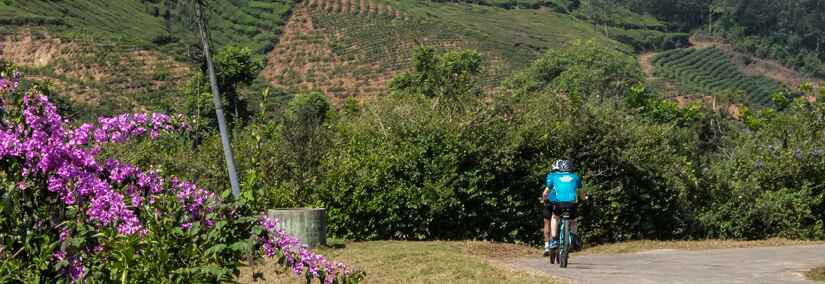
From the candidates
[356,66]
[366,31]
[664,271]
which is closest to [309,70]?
[356,66]

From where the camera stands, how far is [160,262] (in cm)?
579

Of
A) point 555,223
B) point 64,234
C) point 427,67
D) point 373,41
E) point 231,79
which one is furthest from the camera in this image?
point 373,41

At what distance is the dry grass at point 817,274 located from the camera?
41.5 ft

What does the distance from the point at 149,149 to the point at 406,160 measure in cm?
472

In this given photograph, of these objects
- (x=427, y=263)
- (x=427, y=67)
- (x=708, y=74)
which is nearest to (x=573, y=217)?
(x=427, y=263)

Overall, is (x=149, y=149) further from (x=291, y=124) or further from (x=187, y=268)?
(x=187, y=268)

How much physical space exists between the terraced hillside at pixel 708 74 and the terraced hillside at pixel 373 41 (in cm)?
1752

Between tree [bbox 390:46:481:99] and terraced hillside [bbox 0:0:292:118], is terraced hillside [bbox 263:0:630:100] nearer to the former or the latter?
terraced hillside [bbox 0:0:292:118]

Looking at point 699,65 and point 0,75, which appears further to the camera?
point 699,65

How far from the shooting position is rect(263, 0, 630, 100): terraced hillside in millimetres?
114562

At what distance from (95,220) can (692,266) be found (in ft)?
34.5

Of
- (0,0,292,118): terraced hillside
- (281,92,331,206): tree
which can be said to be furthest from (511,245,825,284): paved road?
(0,0,292,118): terraced hillside

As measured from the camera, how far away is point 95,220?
232 inches

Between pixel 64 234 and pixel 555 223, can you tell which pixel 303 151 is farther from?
pixel 64 234
